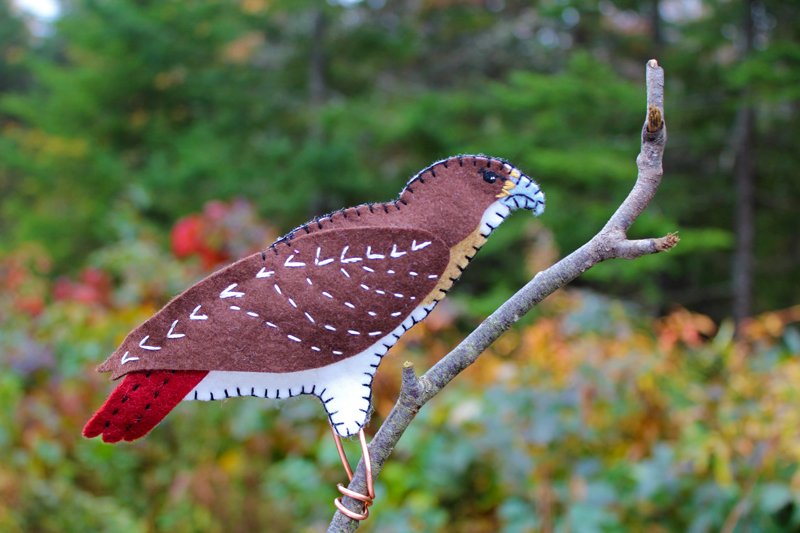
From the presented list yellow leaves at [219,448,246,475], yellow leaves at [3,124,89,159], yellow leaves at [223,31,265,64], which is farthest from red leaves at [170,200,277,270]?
yellow leaves at [3,124,89,159]

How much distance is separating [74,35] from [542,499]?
21.8 feet

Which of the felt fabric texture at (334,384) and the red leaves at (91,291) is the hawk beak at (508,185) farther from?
the red leaves at (91,291)

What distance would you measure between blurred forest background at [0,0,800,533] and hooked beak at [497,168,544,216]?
11.4 inches

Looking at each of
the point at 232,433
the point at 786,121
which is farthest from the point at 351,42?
the point at 232,433

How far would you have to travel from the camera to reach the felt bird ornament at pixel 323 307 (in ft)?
1.29

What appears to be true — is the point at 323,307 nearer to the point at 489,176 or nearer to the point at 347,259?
the point at 347,259

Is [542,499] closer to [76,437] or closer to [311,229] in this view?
[311,229]

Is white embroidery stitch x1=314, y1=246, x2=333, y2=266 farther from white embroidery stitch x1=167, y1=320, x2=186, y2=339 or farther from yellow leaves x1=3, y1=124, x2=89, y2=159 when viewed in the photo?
yellow leaves x1=3, y1=124, x2=89, y2=159

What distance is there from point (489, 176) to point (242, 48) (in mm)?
7039

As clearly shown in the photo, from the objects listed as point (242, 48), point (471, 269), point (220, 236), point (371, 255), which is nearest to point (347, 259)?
point (371, 255)

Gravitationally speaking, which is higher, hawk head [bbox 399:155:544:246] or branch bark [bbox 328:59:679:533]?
hawk head [bbox 399:155:544:246]

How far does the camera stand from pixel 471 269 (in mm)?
4234

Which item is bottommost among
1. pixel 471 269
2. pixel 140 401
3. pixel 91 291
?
pixel 140 401

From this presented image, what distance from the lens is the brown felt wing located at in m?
0.40
